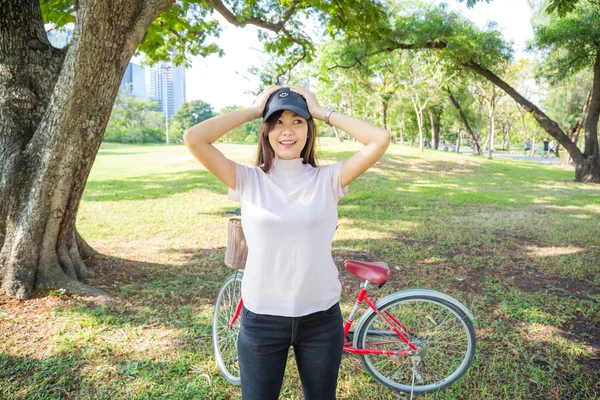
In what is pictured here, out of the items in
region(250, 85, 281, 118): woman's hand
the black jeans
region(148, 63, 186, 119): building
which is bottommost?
the black jeans

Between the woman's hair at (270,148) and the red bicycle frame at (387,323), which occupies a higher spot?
the woman's hair at (270,148)

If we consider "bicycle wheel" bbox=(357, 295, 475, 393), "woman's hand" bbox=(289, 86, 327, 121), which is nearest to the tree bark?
"bicycle wheel" bbox=(357, 295, 475, 393)

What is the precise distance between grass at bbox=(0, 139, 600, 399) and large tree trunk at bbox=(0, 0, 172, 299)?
0.54 meters

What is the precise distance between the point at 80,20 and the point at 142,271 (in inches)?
120

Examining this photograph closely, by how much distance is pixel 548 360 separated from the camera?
3453mm

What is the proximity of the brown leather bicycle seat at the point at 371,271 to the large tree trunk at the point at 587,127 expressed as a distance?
1310 centimetres

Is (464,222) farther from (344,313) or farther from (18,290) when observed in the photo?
(18,290)

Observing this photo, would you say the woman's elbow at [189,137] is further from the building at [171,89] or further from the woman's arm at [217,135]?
the building at [171,89]

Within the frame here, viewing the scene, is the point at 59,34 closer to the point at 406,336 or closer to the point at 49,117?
the point at 49,117

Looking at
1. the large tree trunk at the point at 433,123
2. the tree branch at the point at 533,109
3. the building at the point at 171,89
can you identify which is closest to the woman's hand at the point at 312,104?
the tree branch at the point at 533,109

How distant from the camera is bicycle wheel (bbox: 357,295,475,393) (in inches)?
116

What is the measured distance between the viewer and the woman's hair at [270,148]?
6.33ft

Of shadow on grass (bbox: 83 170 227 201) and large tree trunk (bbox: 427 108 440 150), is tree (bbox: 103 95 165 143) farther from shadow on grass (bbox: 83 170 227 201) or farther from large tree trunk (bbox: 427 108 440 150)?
shadow on grass (bbox: 83 170 227 201)

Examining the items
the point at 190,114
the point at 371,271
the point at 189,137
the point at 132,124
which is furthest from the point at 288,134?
the point at 190,114
